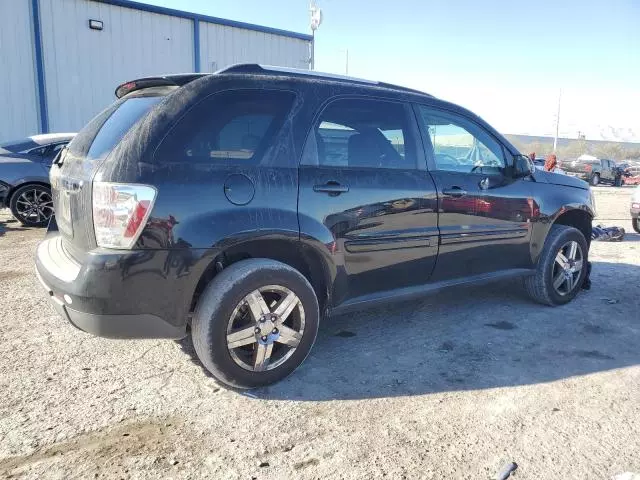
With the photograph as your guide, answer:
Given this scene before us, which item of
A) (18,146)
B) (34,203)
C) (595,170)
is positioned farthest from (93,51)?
(595,170)

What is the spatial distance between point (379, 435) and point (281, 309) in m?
0.89

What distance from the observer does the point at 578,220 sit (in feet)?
16.2

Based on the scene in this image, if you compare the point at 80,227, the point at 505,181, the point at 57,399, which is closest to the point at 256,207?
the point at 80,227

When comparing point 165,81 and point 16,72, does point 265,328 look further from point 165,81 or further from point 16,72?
point 16,72

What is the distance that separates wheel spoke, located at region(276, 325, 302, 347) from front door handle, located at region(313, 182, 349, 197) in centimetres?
86

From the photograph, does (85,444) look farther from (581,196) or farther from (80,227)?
(581,196)

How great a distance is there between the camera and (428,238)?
364 centimetres

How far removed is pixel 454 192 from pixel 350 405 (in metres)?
1.81

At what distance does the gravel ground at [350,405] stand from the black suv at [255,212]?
1.25ft

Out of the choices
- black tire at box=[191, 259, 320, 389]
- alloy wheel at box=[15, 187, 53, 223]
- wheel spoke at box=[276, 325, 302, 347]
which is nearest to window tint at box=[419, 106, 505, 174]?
black tire at box=[191, 259, 320, 389]

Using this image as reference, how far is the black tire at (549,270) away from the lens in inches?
179

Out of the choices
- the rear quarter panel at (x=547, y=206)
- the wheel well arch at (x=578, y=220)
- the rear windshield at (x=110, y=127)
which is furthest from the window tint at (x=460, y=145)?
the rear windshield at (x=110, y=127)

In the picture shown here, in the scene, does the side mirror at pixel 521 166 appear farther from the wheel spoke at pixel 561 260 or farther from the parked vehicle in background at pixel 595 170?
the parked vehicle in background at pixel 595 170

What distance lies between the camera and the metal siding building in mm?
11734
